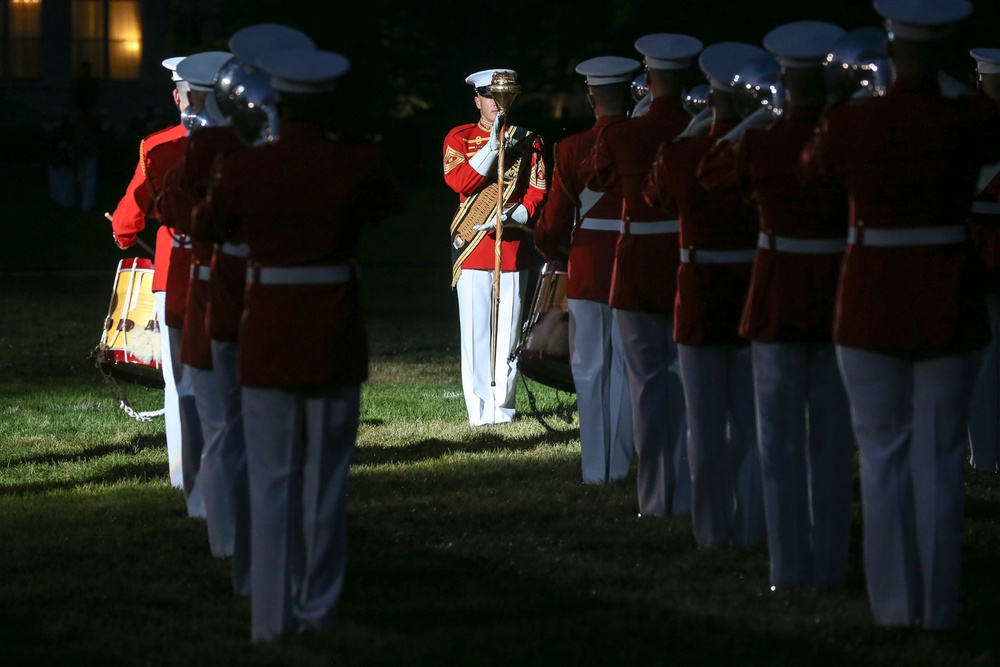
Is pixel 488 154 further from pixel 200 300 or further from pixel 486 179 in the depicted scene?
pixel 200 300

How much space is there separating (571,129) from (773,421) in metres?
35.0

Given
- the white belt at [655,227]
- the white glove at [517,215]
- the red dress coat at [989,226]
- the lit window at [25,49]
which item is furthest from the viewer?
the lit window at [25,49]

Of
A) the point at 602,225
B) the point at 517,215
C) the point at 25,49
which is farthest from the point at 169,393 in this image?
the point at 25,49

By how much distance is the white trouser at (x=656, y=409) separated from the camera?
8188 millimetres

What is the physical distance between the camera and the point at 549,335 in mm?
9695

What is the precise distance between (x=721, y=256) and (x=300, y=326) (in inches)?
79.3

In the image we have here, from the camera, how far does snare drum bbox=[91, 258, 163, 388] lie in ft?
29.4

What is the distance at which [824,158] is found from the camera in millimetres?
5961

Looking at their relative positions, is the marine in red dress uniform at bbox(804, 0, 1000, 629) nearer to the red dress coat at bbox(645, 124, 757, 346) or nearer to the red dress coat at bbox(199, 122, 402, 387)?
the red dress coat at bbox(645, 124, 757, 346)

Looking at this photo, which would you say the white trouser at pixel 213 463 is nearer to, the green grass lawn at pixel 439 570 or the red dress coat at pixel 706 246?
the green grass lawn at pixel 439 570

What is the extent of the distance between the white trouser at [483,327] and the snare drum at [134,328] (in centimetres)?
257

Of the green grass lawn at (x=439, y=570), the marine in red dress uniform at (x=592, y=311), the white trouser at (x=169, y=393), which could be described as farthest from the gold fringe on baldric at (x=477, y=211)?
the white trouser at (x=169, y=393)

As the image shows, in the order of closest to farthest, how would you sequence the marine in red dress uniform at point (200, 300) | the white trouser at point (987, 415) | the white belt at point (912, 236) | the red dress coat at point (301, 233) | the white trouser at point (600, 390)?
the red dress coat at point (301, 233)
the white belt at point (912, 236)
the marine in red dress uniform at point (200, 300)
the white trouser at point (600, 390)
the white trouser at point (987, 415)

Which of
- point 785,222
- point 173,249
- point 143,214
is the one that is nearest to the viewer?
point 785,222
